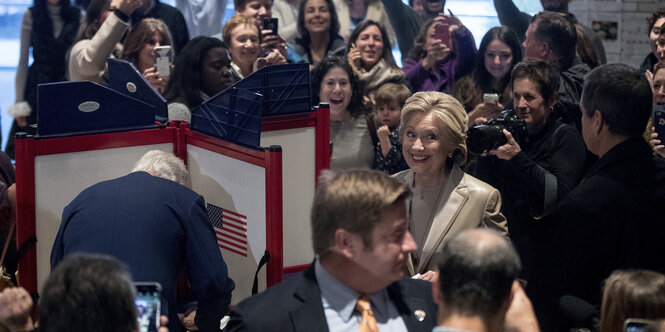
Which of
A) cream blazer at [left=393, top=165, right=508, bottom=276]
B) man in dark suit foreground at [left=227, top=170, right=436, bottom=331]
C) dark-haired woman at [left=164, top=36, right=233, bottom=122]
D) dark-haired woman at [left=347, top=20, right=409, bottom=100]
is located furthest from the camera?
dark-haired woman at [left=347, top=20, right=409, bottom=100]

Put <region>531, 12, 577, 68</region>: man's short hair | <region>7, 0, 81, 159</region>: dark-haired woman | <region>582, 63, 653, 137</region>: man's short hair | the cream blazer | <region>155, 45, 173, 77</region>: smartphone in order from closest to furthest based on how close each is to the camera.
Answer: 1. <region>582, 63, 653, 137</region>: man's short hair
2. the cream blazer
3. <region>531, 12, 577, 68</region>: man's short hair
4. <region>155, 45, 173, 77</region>: smartphone
5. <region>7, 0, 81, 159</region>: dark-haired woman

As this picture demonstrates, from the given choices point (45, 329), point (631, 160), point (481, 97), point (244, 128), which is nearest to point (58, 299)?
point (45, 329)

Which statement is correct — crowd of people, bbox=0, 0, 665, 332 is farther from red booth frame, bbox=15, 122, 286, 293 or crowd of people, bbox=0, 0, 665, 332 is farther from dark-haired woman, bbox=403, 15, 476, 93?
red booth frame, bbox=15, 122, 286, 293

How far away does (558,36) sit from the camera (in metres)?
5.11

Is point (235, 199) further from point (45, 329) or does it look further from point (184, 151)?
point (45, 329)

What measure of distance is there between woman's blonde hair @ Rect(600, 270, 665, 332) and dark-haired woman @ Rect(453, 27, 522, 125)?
118 inches

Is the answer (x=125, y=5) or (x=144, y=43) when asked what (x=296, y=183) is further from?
(x=125, y=5)

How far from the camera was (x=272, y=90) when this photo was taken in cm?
355

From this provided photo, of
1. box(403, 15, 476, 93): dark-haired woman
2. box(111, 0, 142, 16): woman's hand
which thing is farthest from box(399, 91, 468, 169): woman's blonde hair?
box(111, 0, 142, 16): woman's hand

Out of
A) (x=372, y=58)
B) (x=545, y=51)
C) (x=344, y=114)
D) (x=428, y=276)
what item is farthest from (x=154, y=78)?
(x=428, y=276)

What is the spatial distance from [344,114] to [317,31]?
1.17 m

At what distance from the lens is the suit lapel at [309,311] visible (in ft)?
7.50

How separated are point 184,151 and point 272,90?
53cm

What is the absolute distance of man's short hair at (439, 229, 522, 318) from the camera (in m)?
2.01
